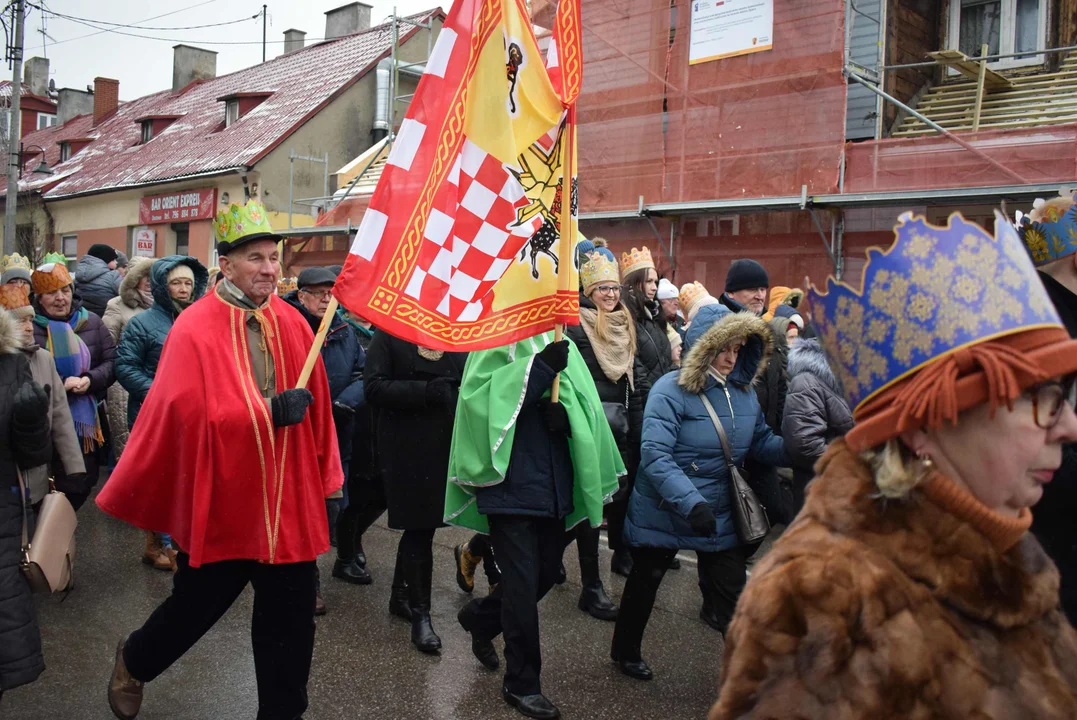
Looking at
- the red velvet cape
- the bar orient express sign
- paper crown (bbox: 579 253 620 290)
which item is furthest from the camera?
the bar orient express sign

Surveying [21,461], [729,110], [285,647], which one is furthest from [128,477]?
[729,110]

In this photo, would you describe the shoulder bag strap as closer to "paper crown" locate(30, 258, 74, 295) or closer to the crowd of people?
the crowd of people

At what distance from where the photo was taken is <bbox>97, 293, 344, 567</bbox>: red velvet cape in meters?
3.81

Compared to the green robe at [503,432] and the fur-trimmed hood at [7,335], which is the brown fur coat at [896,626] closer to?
the green robe at [503,432]

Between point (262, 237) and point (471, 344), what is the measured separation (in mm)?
914

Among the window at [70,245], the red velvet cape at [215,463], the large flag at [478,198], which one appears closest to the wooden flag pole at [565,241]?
the large flag at [478,198]

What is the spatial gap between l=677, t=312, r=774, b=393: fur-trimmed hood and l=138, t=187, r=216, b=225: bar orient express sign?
2378 cm

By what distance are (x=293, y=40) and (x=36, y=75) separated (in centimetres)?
1866

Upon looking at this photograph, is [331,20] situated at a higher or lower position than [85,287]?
higher

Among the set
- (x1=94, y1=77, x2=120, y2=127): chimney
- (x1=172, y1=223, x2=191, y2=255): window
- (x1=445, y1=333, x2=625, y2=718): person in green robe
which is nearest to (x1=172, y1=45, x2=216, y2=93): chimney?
(x1=94, y1=77, x2=120, y2=127): chimney

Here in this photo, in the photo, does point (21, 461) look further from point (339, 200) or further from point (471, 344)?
point (339, 200)

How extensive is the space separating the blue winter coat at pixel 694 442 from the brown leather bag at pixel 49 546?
2430 millimetres

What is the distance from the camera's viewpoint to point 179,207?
92.8 feet

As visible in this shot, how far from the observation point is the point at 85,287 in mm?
10211
